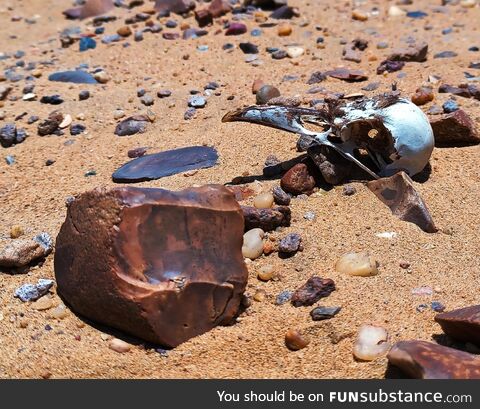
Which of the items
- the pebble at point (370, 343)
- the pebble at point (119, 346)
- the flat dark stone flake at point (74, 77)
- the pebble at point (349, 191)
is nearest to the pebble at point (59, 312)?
the pebble at point (119, 346)

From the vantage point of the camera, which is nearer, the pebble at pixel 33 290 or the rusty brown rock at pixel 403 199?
the pebble at pixel 33 290

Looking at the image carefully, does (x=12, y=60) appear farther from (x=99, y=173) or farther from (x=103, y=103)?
(x=99, y=173)

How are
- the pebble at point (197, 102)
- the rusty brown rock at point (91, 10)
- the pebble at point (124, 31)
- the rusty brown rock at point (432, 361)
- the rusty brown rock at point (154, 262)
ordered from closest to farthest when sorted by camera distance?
1. the rusty brown rock at point (432, 361)
2. the rusty brown rock at point (154, 262)
3. the pebble at point (197, 102)
4. the pebble at point (124, 31)
5. the rusty brown rock at point (91, 10)

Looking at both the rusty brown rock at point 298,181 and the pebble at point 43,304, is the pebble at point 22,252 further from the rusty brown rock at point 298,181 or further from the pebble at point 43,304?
the rusty brown rock at point 298,181

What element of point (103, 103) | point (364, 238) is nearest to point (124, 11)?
point (103, 103)

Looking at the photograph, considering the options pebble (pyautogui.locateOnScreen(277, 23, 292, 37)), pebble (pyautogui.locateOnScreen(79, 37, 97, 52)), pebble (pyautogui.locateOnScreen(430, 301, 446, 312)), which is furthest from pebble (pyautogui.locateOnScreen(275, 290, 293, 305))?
pebble (pyautogui.locateOnScreen(79, 37, 97, 52))

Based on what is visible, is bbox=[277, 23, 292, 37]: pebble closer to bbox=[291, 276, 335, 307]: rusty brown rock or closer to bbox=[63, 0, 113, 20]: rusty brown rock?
bbox=[63, 0, 113, 20]: rusty brown rock
